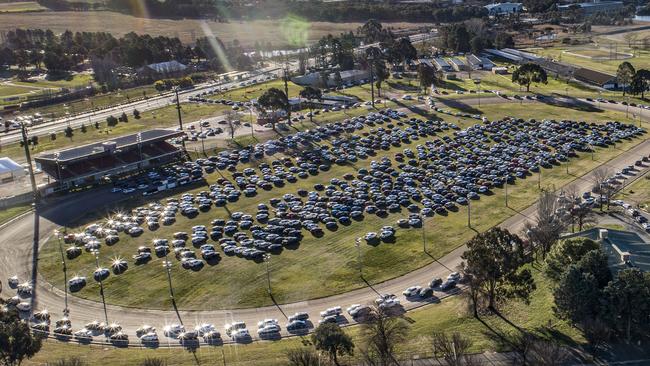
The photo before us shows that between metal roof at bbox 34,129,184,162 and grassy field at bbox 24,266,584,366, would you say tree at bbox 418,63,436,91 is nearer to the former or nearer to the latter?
metal roof at bbox 34,129,184,162

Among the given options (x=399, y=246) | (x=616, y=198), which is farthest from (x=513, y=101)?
(x=399, y=246)

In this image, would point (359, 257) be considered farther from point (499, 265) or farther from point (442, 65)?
point (442, 65)

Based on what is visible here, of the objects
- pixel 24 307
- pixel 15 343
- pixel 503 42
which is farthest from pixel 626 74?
pixel 15 343

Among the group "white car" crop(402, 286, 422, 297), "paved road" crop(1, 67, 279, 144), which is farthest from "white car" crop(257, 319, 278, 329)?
"paved road" crop(1, 67, 279, 144)

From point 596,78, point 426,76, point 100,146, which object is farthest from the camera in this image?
point 596,78

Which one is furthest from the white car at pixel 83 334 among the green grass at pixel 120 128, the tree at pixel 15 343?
the green grass at pixel 120 128

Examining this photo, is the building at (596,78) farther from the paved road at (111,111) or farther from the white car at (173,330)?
the white car at (173,330)

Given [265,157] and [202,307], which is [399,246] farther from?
[265,157]
